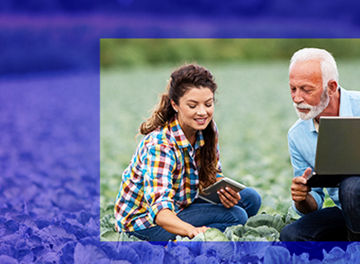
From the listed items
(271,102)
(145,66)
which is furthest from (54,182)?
(145,66)

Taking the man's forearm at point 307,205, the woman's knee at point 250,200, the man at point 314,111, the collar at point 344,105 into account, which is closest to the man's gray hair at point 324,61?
the man at point 314,111

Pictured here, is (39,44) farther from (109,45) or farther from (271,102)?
(271,102)

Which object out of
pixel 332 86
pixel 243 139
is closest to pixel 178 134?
pixel 332 86

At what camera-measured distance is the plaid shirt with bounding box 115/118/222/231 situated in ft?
9.54

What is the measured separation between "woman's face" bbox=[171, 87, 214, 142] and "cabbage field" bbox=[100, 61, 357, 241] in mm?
335

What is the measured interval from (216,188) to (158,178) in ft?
1.30

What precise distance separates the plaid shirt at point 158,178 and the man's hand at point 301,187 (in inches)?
21.7

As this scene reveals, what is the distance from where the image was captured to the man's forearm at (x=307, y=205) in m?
3.04

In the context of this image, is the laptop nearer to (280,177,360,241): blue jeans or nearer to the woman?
(280,177,360,241): blue jeans

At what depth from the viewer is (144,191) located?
120 inches

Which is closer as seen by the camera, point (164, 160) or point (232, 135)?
point (164, 160)

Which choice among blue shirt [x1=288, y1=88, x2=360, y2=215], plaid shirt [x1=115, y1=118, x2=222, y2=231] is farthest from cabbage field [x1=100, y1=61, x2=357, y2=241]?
blue shirt [x1=288, y1=88, x2=360, y2=215]

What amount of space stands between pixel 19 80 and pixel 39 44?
5282 mm

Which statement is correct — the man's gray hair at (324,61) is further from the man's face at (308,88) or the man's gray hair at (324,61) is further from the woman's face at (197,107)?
the woman's face at (197,107)
